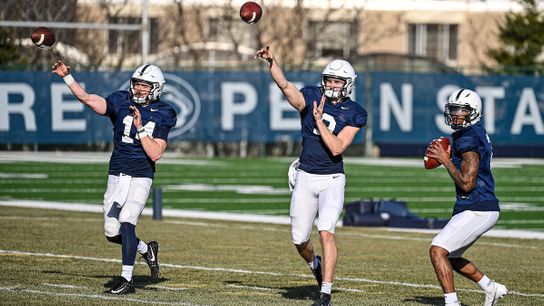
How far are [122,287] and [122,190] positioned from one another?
89 centimetres

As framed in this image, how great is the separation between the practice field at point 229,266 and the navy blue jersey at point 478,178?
1060mm

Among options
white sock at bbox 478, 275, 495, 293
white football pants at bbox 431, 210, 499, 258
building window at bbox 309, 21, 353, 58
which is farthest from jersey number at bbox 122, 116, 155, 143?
building window at bbox 309, 21, 353, 58

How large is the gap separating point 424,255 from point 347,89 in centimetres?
470

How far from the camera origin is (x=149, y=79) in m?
10.7

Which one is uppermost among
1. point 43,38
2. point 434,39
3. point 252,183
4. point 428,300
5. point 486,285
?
point 434,39

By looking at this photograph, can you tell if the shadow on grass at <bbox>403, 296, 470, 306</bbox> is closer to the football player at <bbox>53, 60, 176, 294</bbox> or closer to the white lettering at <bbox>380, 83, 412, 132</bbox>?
the football player at <bbox>53, 60, 176, 294</bbox>

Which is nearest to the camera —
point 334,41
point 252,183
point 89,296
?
point 89,296

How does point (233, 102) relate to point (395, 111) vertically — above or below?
above

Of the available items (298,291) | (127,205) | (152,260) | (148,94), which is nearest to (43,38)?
(148,94)

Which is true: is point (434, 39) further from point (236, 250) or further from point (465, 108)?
point (465, 108)

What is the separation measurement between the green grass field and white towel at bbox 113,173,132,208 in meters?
0.71

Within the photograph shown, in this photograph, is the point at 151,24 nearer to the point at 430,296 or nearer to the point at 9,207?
the point at 9,207

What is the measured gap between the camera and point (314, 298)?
1047 centimetres

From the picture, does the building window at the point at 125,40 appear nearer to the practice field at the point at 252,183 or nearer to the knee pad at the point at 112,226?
the practice field at the point at 252,183
